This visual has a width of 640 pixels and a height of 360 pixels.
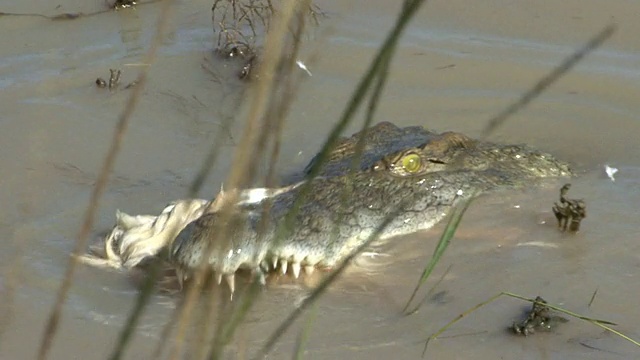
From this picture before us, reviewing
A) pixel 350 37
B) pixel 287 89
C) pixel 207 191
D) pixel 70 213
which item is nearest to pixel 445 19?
pixel 350 37

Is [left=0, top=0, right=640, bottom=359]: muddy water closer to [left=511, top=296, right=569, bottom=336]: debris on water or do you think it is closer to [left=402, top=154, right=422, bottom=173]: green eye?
[left=511, top=296, right=569, bottom=336]: debris on water

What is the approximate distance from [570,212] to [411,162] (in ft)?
2.44

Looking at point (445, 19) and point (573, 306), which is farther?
point (445, 19)

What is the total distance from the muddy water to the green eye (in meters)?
0.34

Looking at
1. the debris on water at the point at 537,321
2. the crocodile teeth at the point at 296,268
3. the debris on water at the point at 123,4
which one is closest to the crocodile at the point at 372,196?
the crocodile teeth at the point at 296,268

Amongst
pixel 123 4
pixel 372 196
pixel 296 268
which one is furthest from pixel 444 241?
pixel 123 4

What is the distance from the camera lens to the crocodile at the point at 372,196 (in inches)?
143

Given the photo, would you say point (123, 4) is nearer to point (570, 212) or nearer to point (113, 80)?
point (113, 80)

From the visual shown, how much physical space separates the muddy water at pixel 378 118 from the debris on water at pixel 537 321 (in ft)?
0.13

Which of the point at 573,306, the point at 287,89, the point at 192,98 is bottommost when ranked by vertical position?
the point at 192,98

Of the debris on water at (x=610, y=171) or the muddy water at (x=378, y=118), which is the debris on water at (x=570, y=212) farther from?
the debris on water at (x=610, y=171)

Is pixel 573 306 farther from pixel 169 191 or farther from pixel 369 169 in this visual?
A: pixel 169 191

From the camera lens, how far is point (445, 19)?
756 cm

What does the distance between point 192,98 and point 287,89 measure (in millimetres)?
5080
